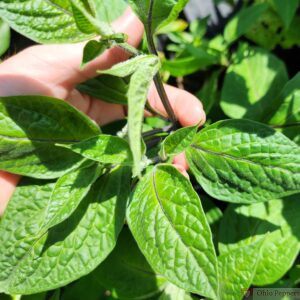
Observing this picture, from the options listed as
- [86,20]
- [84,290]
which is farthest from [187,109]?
[84,290]

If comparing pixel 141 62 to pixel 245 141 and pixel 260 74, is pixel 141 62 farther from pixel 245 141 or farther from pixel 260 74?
pixel 260 74

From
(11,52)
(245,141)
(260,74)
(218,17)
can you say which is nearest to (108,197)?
(245,141)

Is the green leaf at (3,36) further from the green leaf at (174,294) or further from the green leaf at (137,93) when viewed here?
the green leaf at (174,294)

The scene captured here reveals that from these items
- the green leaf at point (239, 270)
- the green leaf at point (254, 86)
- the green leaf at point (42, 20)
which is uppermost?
the green leaf at point (42, 20)

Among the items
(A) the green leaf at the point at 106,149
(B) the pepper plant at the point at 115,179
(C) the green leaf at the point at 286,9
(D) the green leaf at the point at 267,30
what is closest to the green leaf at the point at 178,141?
(B) the pepper plant at the point at 115,179

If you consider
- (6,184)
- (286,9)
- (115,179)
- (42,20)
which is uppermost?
(42,20)

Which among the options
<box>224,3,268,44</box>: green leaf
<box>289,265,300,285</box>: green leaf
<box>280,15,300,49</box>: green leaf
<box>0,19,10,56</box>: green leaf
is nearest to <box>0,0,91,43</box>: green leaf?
<box>0,19,10,56</box>: green leaf

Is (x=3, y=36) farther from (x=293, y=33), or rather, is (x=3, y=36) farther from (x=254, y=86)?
(x=293, y=33)
